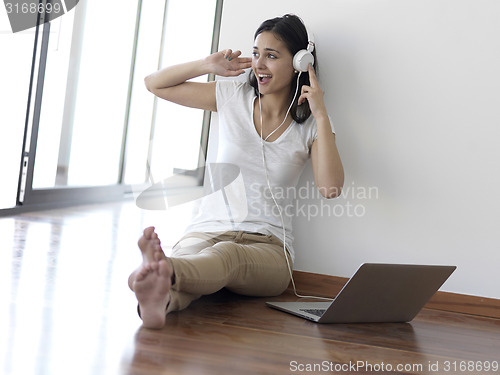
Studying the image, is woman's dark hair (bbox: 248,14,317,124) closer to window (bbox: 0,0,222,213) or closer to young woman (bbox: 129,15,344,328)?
young woman (bbox: 129,15,344,328)

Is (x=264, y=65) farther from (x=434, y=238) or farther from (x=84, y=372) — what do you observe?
(x=84, y=372)

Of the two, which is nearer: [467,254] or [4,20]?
[467,254]

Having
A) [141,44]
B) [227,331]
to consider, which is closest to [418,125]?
[227,331]

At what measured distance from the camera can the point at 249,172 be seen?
1.95 metres

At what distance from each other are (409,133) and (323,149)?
13.8 inches

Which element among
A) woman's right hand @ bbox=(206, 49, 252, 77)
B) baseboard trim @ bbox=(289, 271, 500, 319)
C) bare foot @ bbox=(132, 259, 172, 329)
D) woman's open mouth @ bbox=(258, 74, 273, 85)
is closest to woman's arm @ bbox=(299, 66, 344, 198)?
woman's open mouth @ bbox=(258, 74, 273, 85)

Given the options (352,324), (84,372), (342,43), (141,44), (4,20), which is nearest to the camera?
(84,372)

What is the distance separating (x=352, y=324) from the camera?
1.63 meters

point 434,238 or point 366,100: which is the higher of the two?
point 366,100

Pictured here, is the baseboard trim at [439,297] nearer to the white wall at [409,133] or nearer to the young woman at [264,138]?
the white wall at [409,133]

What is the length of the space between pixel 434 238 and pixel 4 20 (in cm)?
249

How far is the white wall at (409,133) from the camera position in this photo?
1914 millimetres

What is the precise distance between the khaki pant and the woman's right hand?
0.58 metres

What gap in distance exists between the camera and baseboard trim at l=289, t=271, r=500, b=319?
1940 millimetres
